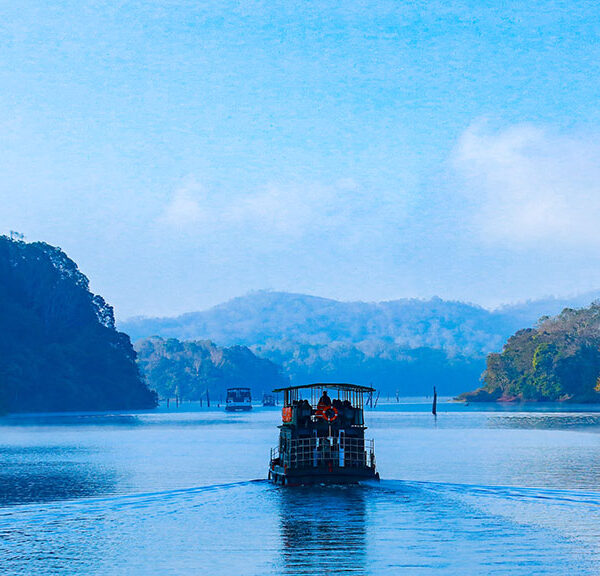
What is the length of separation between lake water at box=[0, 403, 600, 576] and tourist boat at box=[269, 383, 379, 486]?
1050mm

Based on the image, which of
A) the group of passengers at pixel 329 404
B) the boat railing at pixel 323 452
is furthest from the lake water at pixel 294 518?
the group of passengers at pixel 329 404

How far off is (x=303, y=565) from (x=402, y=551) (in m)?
4.00

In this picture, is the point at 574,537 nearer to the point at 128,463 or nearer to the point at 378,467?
the point at 378,467

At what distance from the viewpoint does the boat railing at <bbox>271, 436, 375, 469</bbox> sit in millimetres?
49562


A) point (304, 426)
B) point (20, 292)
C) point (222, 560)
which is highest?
point (20, 292)

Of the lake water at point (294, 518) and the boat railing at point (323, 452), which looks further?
the boat railing at point (323, 452)

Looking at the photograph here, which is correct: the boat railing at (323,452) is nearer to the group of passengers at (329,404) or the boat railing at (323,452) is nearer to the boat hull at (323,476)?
the boat hull at (323,476)

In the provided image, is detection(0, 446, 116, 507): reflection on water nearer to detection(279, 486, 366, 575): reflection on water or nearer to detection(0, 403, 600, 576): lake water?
detection(0, 403, 600, 576): lake water

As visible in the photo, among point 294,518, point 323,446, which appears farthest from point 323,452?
point 294,518

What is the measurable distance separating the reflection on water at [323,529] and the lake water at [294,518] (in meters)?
0.07

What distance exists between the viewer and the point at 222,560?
31203mm

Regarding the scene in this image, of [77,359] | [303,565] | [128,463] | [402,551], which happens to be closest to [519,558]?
[402,551]

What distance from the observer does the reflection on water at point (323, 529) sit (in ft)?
98.6

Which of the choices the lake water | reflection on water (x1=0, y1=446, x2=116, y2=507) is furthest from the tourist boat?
reflection on water (x1=0, y1=446, x2=116, y2=507)
